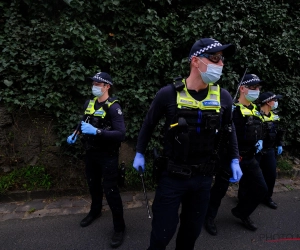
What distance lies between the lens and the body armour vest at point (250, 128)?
2779 millimetres

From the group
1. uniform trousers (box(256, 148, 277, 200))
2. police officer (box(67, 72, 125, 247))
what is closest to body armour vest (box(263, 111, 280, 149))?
uniform trousers (box(256, 148, 277, 200))

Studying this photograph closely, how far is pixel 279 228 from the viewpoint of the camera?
3.02 m

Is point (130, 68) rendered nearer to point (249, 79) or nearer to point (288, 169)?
point (249, 79)

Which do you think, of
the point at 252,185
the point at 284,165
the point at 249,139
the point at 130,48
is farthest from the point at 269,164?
the point at 130,48

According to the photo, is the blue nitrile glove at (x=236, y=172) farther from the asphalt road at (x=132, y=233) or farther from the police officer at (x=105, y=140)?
the police officer at (x=105, y=140)

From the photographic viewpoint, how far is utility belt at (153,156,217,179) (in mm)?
1791

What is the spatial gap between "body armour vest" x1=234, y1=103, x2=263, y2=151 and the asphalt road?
1.20 meters

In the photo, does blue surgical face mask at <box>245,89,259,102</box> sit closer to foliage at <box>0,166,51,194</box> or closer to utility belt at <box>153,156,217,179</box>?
utility belt at <box>153,156,217,179</box>

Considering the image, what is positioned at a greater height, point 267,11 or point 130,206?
point 267,11

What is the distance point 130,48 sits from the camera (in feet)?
13.9

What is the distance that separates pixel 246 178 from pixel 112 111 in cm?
207

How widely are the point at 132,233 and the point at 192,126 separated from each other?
1909 mm

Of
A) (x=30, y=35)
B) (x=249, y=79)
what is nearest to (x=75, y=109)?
(x=30, y=35)

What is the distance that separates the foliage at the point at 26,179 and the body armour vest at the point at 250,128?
327 cm
